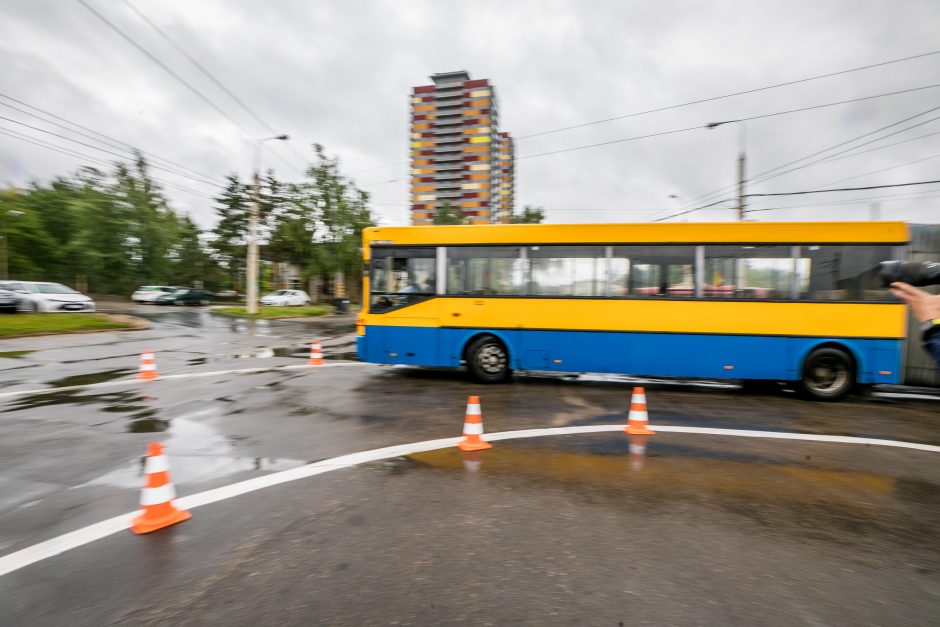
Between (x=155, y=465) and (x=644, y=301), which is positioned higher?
(x=644, y=301)

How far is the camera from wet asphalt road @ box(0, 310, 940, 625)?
2.61 m

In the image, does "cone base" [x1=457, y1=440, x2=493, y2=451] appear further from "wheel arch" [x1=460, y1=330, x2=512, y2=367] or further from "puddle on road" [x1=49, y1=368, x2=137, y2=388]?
"puddle on road" [x1=49, y1=368, x2=137, y2=388]

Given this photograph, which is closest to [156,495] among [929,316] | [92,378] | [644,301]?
[929,316]

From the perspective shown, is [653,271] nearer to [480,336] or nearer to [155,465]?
[480,336]

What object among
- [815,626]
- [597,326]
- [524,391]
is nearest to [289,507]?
[815,626]

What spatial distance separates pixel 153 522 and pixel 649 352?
8110 mm

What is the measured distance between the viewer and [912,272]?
237cm

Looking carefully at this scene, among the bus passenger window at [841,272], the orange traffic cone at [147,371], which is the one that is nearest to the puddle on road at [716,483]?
the bus passenger window at [841,272]

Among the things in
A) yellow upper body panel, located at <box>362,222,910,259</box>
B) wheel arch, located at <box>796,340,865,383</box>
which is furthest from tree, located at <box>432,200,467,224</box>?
wheel arch, located at <box>796,340,865,383</box>

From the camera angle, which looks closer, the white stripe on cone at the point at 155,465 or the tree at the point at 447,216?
the white stripe on cone at the point at 155,465

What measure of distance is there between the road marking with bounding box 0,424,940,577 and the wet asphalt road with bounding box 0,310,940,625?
0.13 m

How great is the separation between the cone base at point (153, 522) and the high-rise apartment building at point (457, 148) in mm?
131571

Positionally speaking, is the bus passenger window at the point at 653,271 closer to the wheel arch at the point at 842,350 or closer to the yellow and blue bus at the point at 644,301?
the yellow and blue bus at the point at 644,301

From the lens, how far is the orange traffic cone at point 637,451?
4.92 meters
